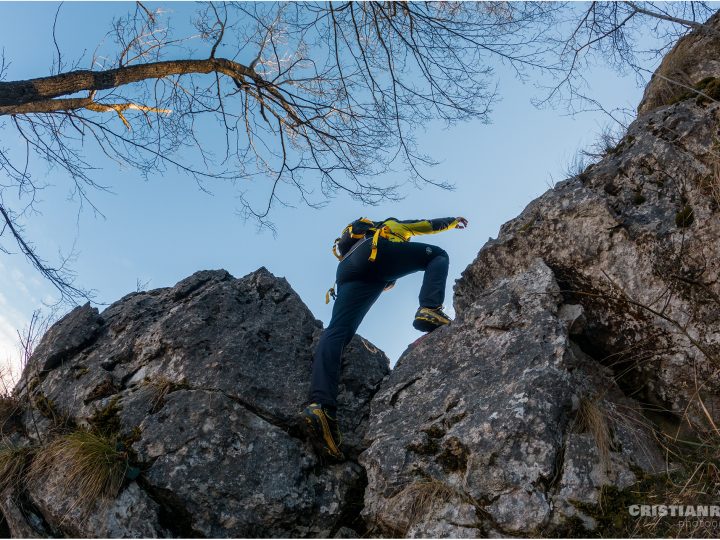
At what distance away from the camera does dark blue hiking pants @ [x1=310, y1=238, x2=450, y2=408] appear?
520cm

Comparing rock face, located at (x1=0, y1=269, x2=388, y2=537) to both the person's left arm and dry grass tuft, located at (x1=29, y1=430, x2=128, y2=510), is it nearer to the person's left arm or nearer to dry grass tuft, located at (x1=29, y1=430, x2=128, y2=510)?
dry grass tuft, located at (x1=29, y1=430, x2=128, y2=510)

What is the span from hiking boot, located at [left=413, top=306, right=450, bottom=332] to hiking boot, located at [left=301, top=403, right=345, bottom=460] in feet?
4.19

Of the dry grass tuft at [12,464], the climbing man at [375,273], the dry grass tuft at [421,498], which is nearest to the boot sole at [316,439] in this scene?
the climbing man at [375,273]

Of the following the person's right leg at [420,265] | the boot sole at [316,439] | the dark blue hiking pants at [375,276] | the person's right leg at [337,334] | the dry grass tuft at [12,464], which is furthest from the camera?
the person's right leg at [420,265]

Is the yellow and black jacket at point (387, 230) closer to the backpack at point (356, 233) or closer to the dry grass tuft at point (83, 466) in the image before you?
the backpack at point (356, 233)

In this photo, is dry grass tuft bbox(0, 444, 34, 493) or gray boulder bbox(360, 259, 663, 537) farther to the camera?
dry grass tuft bbox(0, 444, 34, 493)

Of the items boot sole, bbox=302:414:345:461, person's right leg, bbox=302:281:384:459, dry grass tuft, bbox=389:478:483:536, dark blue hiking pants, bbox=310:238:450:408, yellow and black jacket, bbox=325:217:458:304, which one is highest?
yellow and black jacket, bbox=325:217:458:304

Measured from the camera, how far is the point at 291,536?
13.3 feet

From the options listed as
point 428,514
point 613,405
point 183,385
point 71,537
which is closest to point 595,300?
point 613,405

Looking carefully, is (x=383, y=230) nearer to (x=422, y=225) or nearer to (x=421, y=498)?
(x=422, y=225)

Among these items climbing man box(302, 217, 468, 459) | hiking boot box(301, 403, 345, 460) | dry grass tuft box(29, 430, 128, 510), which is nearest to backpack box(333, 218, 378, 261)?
climbing man box(302, 217, 468, 459)

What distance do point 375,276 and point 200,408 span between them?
1.95 meters

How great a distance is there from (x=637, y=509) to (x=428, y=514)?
119 cm

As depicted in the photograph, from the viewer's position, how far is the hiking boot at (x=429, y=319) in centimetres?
525
